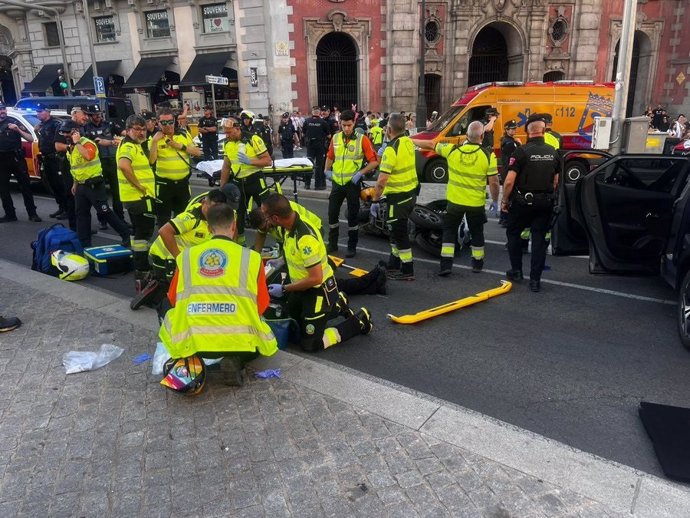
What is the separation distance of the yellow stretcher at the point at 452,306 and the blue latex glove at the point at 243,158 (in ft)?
10.3

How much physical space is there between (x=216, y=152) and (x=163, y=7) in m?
11.5

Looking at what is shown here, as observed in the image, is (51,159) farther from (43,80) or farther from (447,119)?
(43,80)

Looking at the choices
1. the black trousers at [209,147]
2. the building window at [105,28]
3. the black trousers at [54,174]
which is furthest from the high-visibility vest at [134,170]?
the building window at [105,28]

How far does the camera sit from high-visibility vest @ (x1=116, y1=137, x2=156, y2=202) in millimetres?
6809

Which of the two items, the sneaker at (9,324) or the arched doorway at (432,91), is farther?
the arched doorway at (432,91)

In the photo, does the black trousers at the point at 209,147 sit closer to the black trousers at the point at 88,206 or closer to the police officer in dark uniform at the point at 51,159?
the police officer in dark uniform at the point at 51,159

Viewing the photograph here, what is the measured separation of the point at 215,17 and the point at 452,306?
73.8 feet

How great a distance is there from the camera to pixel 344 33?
23.1 m

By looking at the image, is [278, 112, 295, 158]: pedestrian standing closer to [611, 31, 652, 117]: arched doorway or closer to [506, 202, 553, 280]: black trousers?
[506, 202, 553, 280]: black trousers

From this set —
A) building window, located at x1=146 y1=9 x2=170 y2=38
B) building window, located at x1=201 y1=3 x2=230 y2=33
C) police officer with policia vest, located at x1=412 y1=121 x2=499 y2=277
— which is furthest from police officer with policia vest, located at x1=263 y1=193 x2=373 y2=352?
building window, located at x1=146 y1=9 x2=170 y2=38

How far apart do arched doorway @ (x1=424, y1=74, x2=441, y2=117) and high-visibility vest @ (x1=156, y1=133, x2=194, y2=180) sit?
1864cm

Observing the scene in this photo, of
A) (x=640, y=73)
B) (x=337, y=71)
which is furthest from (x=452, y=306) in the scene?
(x=640, y=73)

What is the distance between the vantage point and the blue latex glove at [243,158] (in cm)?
727

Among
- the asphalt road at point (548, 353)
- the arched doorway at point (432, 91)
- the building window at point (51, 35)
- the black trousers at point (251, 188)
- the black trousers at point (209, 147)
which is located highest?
the building window at point (51, 35)
